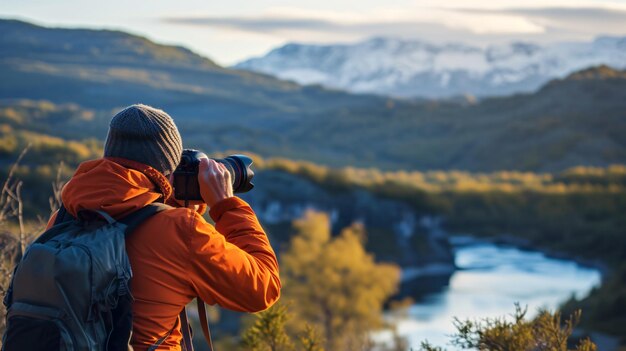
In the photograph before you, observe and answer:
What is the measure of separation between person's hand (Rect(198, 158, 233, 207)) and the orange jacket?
6.2 inches

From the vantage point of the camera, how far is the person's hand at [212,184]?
2.72 metres

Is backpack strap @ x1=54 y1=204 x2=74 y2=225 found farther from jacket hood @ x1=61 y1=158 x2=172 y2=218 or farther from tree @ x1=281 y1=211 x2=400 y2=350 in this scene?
tree @ x1=281 y1=211 x2=400 y2=350

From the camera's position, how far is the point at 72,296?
2336mm

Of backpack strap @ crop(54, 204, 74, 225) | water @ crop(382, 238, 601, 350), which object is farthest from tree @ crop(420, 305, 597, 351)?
water @ crop(382, 238, 601, 350)

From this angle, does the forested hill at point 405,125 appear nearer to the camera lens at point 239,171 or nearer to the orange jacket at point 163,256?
the camera lens at point 239,171

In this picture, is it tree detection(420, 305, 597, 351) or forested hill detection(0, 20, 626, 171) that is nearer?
tree detection(420, 305, 597, 351)

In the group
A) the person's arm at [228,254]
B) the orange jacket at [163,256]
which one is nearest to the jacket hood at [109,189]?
the orange jacket at [163,256]

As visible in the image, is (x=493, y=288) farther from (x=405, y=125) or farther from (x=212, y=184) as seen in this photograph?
(x=405, y=125)

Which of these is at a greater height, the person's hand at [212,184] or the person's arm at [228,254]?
the person's hand at [212,184]

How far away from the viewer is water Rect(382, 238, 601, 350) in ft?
132

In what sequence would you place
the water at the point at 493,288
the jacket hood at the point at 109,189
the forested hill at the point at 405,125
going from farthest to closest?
the forested hill at the point at 405,125 < the water at the point at 493,288 < the jacket hood at the point at 109,189

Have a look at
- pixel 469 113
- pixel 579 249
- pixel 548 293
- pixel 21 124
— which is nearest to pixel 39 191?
pixel 548 293

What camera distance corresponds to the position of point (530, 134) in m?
160

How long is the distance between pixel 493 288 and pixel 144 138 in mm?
50118
